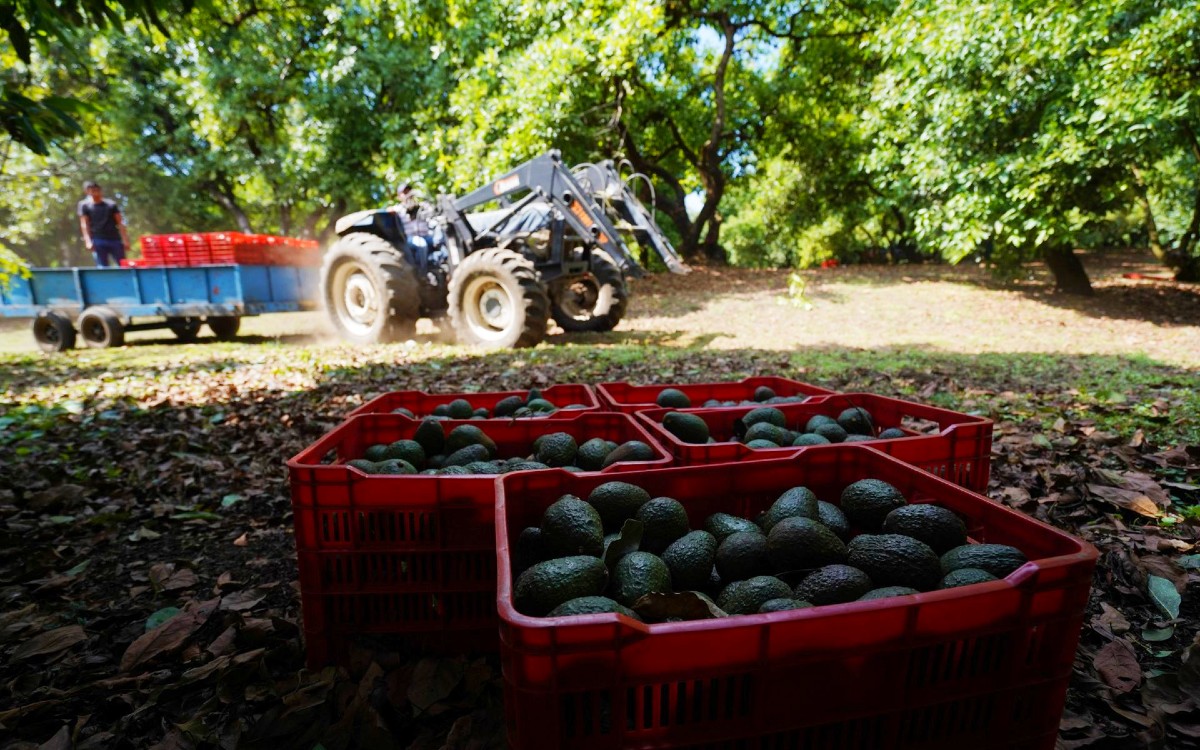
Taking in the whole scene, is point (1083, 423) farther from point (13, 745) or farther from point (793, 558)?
point (13, 745)

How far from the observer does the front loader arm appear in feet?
28.8

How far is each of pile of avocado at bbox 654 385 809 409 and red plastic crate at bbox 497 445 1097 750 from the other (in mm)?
2046

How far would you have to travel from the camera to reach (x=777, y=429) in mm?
2723

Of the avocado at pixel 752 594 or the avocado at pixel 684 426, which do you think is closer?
the avocado at pixel 752 594

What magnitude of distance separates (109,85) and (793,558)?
26.9m

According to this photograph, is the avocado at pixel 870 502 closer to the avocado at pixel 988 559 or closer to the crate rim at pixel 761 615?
the avocado at pixel 988 559

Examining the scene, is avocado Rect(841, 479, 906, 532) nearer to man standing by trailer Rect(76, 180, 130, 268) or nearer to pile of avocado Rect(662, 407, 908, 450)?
pile of avocado Rect(662, 407, 908, 450)

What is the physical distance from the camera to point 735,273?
18.8 metres

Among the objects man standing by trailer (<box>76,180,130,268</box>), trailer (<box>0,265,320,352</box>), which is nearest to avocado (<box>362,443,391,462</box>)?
trailer (<box>0,265,320,352</box>)

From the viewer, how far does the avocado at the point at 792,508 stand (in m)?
1.85

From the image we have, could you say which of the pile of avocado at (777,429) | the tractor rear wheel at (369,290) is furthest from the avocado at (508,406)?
the tractor rear wheel at (369,290)

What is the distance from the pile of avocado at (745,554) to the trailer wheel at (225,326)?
13045mm

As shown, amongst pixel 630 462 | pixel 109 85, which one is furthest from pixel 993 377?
pixel 109 85

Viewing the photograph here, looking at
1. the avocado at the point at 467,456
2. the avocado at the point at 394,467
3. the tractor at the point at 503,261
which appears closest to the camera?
the avocado at the point at 394,467
